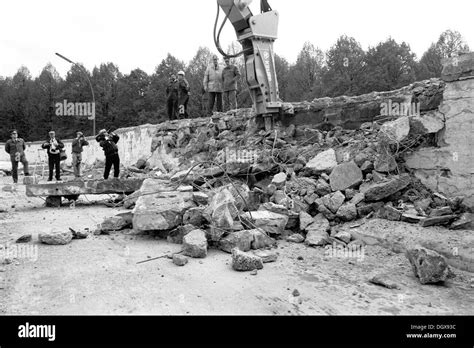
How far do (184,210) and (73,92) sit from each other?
164 ft

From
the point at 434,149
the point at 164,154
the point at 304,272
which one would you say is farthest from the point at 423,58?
the point at 304,272

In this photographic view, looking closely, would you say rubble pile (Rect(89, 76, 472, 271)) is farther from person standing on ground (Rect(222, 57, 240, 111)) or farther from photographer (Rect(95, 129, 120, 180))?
person standing on ground (Rect(222, 57, 240, 111))

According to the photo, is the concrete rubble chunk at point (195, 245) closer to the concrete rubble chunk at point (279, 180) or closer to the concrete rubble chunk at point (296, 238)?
the concrete rubble chunk at point (296, 238)

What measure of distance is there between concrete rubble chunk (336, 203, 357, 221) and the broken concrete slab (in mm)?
4481

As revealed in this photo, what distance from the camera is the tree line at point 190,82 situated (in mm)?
33656

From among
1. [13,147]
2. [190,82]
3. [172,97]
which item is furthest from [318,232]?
[190,82]

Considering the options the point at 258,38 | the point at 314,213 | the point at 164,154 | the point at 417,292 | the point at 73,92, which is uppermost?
the point at 73,92

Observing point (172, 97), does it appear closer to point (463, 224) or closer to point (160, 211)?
point (160, 211)

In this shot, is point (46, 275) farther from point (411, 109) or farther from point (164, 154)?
point (164, 154)

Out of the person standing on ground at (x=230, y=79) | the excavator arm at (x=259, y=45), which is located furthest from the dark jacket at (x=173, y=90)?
the excavator arm at (x=259, y=45)

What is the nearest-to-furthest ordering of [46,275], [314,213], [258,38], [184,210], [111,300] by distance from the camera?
[111,300]
[46,275]
[184,210]
[314,213]
[258,38]

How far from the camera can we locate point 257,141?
8.03 metres

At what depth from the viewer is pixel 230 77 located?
10.4 m

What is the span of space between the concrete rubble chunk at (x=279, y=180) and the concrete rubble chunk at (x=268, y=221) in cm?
106
